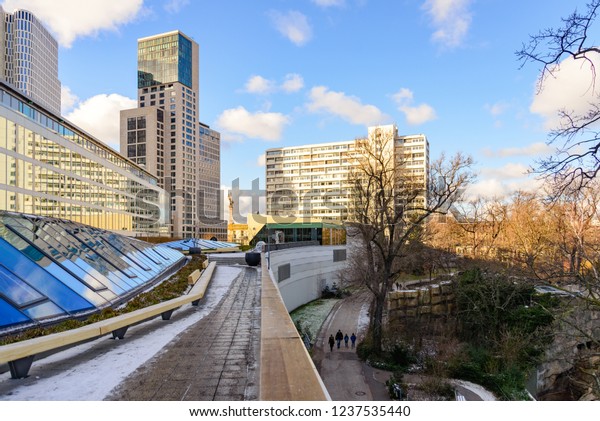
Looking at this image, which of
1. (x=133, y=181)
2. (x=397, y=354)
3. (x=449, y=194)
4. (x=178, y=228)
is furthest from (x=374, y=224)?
(x=178, y=228)

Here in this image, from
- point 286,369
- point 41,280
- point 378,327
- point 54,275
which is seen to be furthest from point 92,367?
point 378,327

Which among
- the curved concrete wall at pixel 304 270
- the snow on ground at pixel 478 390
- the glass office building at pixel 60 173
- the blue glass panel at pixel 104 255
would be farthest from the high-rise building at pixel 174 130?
the snow on ground at pixel 478 390

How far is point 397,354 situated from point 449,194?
8970 millimetres

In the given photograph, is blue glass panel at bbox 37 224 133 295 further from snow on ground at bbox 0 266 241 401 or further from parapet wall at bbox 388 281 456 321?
parapet wall at bbox 388 281 456 321

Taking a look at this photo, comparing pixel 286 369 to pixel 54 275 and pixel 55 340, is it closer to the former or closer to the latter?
pixel 55 340

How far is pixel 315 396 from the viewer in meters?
4.04

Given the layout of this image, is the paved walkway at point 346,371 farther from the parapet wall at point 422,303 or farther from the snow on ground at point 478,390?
the snow on ground at point 478,390

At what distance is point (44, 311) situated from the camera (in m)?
7.12

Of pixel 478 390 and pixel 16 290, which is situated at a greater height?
pixel 16 290

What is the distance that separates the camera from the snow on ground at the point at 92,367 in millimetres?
5098

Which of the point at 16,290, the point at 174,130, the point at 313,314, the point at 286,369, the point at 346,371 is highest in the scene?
the point at 174,130

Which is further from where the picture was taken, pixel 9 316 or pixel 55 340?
pixel 9 316

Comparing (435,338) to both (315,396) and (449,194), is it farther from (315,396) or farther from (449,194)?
(315,396)

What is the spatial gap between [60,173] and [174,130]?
7857 centimetres
